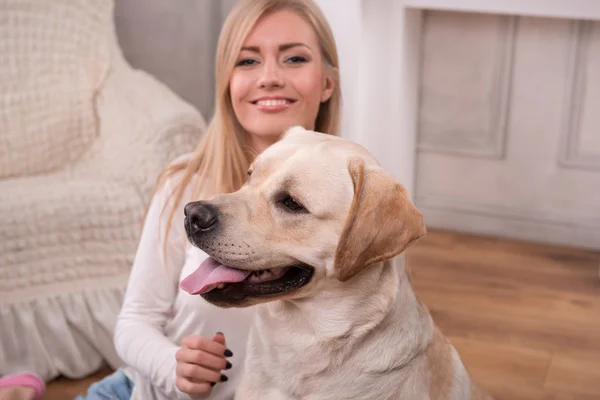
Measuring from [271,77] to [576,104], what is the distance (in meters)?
2.12

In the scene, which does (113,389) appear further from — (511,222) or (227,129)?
(511,222)

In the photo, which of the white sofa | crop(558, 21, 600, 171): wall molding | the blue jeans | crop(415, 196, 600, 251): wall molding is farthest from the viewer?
crop(415, 196, 600, 251): wall molding

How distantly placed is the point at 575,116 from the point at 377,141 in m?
0.82

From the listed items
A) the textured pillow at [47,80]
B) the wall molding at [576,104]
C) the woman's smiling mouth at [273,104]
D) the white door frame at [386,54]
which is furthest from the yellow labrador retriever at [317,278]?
the wall molding at [576,104]

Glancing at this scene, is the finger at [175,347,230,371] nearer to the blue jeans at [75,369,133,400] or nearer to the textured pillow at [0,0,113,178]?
the blue jeans at [75,369,133,400]

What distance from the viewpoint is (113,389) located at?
1.84m

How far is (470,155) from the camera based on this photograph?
3.66m

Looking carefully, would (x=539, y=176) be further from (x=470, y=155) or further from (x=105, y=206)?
(x=105, y=206)

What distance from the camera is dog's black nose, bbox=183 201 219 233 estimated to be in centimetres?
120

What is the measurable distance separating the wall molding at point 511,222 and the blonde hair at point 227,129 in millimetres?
2074

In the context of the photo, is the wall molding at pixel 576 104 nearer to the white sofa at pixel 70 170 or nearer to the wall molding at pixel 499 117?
the wall molding at pixel 499 117

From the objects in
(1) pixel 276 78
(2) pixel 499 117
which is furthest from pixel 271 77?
(2) pixel 499 117

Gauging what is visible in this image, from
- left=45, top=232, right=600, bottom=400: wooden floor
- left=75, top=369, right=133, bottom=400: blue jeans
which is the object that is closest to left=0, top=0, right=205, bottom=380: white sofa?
left=45, top=232, right=600, bottom=400: wooden floor

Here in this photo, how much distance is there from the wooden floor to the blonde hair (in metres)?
1.03
